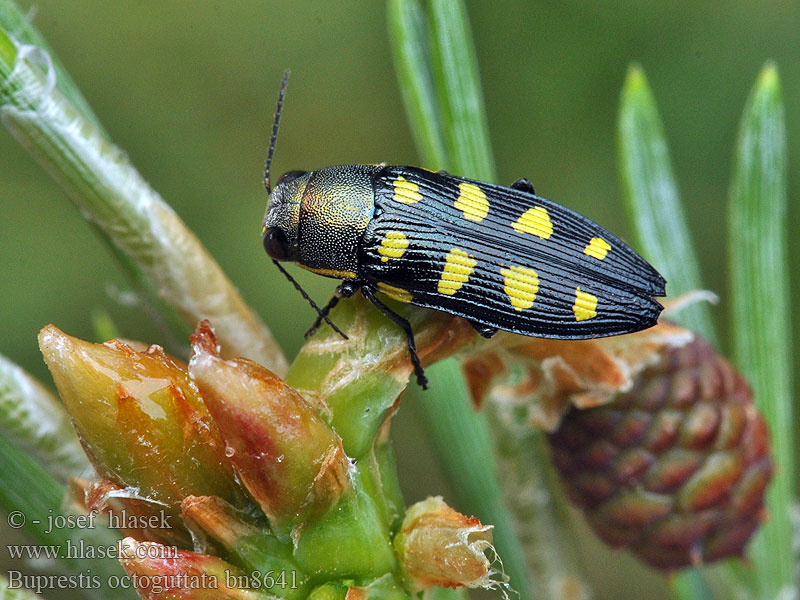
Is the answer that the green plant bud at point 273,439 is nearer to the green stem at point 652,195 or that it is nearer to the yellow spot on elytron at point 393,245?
the yellow spot on elytron at point 393,245

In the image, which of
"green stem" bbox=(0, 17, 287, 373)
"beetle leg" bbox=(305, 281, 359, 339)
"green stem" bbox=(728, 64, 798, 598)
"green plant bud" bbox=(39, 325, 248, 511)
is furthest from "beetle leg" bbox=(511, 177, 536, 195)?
"green plant bud" bbox=(39, 325, 248, 511)

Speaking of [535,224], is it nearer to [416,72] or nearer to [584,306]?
[584,306]

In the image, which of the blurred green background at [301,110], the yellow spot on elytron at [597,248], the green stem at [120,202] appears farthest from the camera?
the blurred green background at [301,110]

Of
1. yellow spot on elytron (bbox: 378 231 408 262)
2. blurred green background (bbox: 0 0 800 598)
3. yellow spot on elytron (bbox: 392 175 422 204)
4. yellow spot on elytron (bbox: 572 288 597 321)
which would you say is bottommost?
yellow spot on elytron (bbox: 572 288 597 321)

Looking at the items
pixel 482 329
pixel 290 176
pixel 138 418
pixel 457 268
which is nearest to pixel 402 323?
pixel 482 329

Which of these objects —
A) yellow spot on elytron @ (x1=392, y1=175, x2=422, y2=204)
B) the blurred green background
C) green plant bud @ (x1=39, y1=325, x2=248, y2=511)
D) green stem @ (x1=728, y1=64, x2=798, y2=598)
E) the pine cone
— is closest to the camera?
green plant bud @ (x1=39, y1=325, x2=248, y2=511)

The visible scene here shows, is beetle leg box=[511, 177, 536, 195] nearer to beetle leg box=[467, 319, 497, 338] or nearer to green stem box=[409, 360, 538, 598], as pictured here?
green stem box=[409, 360, 538, 598]

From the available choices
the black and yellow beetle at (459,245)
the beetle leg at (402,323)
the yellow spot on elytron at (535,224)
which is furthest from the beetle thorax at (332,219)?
the beetle leg at (402,323)
